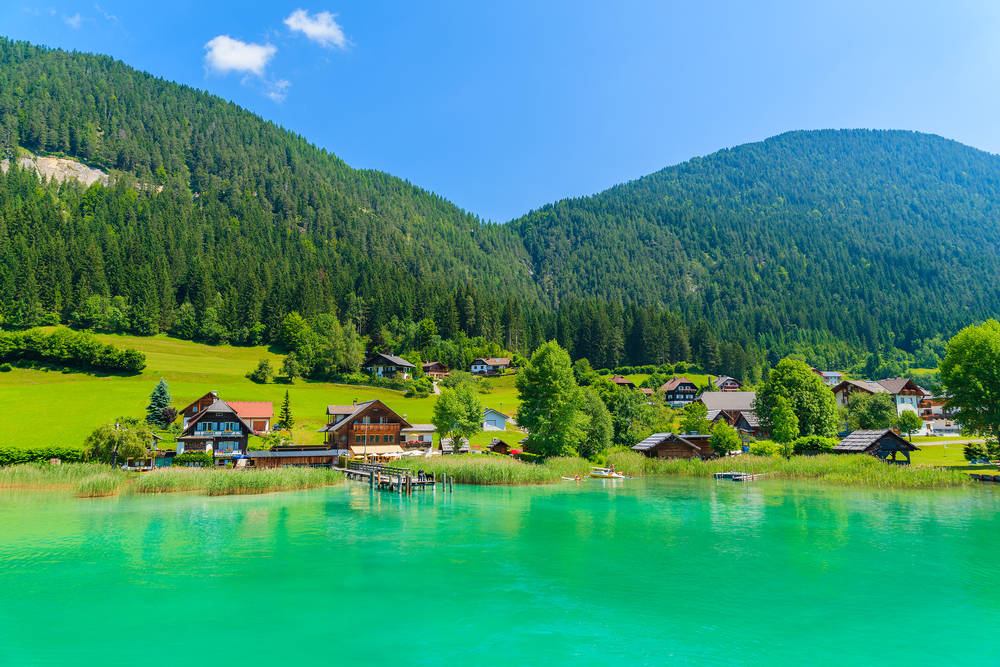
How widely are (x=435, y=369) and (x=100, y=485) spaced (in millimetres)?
93375

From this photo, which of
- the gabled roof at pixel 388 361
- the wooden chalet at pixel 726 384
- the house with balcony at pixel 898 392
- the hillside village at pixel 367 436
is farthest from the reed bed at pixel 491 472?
the wooden chalet at pixel 726 384

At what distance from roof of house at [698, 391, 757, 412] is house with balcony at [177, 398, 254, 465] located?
258 ft

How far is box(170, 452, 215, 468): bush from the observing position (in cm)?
6688

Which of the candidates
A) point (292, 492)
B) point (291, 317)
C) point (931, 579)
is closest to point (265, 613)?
point (931, 579)

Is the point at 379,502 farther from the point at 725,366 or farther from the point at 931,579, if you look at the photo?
the point at 725,366

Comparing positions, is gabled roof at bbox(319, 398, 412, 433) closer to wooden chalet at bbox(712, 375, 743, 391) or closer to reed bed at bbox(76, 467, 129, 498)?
reed bed at bbox(76, 467, 129, 498)

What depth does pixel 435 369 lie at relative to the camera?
14100 centimetres

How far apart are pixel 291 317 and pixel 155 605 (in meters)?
125

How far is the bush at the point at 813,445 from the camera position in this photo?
71.3m

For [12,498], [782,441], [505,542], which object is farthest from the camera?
[782,441]

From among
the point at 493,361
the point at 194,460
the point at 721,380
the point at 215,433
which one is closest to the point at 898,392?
the point at 721,380

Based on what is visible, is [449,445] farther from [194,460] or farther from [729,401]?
[729,401]

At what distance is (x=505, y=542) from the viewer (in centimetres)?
3228

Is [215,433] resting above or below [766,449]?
above
